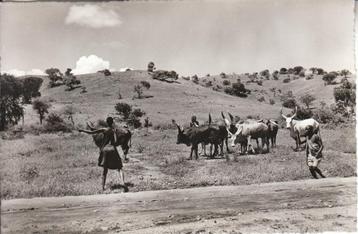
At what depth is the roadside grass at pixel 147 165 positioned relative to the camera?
11008 mm

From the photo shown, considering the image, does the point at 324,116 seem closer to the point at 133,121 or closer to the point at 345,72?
the point at 345,72

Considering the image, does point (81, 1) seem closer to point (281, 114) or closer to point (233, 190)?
point (233, 190)

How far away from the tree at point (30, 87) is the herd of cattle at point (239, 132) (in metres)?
3.74

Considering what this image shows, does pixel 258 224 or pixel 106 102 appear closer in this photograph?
pixel 258 224

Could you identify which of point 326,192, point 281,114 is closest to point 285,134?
point 281,114

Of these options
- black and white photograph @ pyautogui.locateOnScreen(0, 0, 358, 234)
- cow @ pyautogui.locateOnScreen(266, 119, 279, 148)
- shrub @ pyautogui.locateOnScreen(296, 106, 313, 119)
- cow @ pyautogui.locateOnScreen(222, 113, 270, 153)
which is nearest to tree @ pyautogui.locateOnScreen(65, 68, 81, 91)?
black and white photograph @ pyautogui.locateOnScreen(0, 0, 358, 234)

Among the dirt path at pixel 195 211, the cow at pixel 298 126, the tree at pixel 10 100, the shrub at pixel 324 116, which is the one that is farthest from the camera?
the shrub at pixel 324 116

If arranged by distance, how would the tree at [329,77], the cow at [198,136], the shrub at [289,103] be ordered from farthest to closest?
the shrub at [289,103] → the cow at [198,136] → the tree at [329,77]

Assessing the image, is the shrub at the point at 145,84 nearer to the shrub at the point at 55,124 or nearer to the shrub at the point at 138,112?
the shrub at the point at 138,112

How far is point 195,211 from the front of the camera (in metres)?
10.3

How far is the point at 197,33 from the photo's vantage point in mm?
12156

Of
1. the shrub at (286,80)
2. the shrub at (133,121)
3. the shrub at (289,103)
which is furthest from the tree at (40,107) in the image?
the shrub at (286,80)

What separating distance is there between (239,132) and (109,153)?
4.87 m

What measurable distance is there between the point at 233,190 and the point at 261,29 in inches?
155
